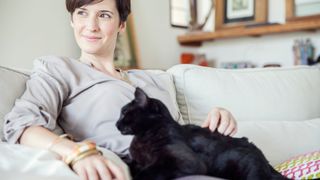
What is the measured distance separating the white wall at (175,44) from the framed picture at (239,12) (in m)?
0.11

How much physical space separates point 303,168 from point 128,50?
1916mm

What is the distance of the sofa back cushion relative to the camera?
146 cm

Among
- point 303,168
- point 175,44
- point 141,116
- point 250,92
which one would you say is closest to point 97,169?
point 141,116

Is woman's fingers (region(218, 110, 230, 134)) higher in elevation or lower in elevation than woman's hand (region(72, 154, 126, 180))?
higher

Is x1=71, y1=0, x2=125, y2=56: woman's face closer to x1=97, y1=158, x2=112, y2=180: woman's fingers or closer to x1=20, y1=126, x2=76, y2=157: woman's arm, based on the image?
x1=20, y1=126, x2=76, y2=157: woman's arm

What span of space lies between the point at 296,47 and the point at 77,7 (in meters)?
2.33

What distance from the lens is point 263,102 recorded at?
64.4 inches

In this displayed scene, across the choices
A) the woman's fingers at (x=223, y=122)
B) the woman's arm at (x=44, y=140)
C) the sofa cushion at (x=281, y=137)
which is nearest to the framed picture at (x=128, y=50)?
the sofa cushion at (x=281, y=137)

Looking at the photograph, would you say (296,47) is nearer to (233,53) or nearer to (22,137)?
(233,53)

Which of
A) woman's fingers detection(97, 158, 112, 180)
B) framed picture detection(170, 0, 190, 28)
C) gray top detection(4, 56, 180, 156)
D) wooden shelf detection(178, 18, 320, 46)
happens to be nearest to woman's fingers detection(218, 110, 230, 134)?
gray top detection(4, 56, 180, 156)

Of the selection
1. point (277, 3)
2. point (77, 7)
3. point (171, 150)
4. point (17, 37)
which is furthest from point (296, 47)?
point (171, 150)

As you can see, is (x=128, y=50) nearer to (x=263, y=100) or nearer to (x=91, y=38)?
(x=263, y=100)

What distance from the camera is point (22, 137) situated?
31.4 inches

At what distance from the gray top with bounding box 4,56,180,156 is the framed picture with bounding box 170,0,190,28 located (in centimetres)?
239
